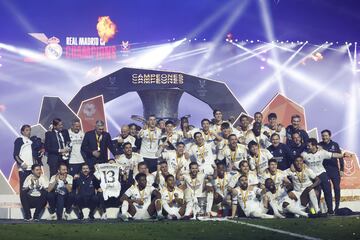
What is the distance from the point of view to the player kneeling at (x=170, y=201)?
11.6 m

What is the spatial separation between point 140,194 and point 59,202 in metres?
1.46

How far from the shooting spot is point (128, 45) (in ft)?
48.4

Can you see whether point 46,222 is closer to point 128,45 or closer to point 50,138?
point 50,138

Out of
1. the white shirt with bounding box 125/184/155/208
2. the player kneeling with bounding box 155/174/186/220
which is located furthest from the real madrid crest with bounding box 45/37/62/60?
the player kneeling with bounding box 155/174/186/220

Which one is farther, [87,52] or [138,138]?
[87,52]

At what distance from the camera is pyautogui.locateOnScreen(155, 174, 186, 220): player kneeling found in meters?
11.6

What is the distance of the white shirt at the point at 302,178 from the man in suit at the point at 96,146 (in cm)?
347

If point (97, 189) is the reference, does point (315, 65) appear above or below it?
above

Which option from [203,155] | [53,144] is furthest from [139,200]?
[53,144]

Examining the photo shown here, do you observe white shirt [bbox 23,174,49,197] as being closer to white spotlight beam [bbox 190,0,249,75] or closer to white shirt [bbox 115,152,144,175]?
white shirt [bbox 115,152,144,175]

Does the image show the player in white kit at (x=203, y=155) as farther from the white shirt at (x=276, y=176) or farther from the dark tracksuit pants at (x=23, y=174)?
the dark tracksuit pants at (x=23, y=174)

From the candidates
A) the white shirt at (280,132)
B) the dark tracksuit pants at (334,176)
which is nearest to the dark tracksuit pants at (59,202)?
the white shirt at (280,132)

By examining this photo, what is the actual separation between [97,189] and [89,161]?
24.6 inches

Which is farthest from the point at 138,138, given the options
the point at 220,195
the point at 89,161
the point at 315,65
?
the point at 315,65
